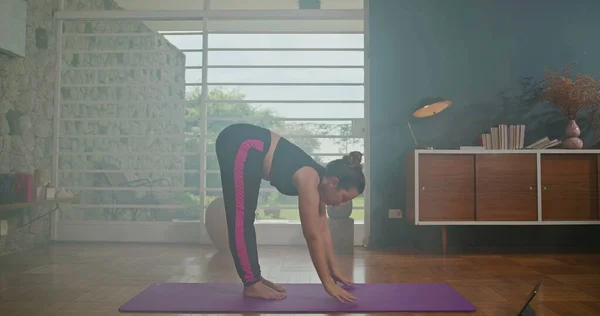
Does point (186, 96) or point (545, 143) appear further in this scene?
point (186, 96)

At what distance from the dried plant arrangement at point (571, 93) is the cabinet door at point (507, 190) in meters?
0.59

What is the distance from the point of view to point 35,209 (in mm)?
4270

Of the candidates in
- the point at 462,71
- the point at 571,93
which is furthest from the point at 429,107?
the point at 571,93

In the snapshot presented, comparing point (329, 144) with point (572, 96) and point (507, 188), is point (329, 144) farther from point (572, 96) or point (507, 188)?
point (572, 96)

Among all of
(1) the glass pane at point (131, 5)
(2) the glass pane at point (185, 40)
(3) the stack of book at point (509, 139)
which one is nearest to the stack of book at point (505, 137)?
(3) the stack of book at point (509, 139)

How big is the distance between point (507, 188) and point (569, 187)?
0.52 m

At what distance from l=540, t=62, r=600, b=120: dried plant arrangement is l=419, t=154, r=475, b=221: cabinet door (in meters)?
0.98

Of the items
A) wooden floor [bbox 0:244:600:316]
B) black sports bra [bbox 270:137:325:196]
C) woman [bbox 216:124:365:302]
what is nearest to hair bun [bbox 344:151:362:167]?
woman [bbox 216:124:365:302]

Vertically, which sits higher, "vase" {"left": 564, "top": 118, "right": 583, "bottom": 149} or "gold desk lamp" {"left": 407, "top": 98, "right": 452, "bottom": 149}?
"gold desk lamp" {"left": 407, "top": 98, "right": 452, "bottom": 149}

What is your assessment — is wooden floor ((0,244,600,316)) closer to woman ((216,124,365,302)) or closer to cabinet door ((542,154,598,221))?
cabinet door ((542,154,598,221))

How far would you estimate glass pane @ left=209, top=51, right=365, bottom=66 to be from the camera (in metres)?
4.71

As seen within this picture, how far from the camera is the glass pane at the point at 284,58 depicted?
15.5ft

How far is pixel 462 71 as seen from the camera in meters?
4.51

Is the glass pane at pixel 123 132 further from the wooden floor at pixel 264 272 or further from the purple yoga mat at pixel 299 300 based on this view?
the purple yoga mat at pixel 299 300
